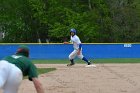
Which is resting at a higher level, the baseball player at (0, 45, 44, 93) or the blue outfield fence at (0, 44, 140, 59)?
the baseball player at (0, 45, 44, 93)

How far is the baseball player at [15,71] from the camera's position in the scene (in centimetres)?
645

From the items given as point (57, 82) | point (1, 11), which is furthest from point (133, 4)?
point (57, 82)

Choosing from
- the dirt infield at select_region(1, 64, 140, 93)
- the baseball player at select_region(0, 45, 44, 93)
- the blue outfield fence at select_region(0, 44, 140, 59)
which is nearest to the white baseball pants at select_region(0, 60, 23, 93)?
the baseball player at select_region(0, 45, 44, 93)

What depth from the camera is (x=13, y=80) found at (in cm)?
653

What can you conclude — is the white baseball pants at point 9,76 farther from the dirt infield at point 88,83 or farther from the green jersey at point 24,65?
the dirt infield at point 88,83

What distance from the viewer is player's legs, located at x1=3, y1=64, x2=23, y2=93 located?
6492 mm

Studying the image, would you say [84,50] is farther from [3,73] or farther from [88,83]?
[3,73]

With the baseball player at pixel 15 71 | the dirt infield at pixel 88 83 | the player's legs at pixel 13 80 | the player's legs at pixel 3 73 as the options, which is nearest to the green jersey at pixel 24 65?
the baseball player at pixel 15 71

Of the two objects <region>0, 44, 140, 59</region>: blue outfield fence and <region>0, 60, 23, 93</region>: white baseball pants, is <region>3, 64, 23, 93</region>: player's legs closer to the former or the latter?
<region>0, 60, 23, 93</region>: white baseball pants

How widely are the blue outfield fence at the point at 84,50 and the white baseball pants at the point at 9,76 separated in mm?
23534

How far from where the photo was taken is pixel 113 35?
4262cm

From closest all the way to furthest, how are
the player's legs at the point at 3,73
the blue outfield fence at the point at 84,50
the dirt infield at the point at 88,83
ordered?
1. the player's legs at the point at 3,73
2. the dirt infield at the point at 88,83
3. the blue outfield fence at the point at 84,50

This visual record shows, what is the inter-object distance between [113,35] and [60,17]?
19.9 ft

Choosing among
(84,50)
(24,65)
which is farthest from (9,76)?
(84,50)
